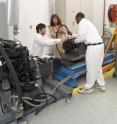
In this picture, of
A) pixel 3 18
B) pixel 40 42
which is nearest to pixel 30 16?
pixel 3 18

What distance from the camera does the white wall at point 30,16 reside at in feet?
16.6

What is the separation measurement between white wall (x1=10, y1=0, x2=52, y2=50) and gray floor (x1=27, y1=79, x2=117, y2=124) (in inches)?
91.8

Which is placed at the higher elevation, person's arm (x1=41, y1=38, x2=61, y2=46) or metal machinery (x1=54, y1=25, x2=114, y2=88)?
person's arm (x1=41, y1=38, x2=61, y2=46)

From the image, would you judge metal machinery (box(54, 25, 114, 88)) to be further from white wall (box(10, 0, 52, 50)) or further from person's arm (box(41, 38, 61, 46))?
white wall (box(10, 0, 52, 50))

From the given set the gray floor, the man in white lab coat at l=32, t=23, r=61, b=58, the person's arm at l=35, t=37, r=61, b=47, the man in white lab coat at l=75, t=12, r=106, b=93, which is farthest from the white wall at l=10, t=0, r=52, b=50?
the gray floor

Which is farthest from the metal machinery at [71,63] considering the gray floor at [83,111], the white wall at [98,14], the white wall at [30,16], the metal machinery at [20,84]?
the white wall at [98,14]

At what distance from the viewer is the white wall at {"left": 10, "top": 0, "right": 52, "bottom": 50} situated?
505 centimetres

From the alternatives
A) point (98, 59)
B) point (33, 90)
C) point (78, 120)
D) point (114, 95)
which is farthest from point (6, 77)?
point (114, 95)

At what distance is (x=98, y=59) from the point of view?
349 centimetres

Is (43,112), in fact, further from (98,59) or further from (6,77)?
(98,59)

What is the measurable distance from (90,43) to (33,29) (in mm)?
2279

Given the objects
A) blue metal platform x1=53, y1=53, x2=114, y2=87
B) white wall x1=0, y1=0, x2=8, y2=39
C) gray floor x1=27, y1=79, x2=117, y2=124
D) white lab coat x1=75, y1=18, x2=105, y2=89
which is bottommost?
gray floor x1=27, y1=79, x2=117, y2=124

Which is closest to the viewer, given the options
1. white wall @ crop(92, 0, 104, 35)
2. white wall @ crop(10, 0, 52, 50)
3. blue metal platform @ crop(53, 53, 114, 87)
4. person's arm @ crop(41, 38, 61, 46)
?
person's arm @ crop(41, 38, 61, 46)

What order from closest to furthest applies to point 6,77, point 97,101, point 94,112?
point 6,77
point 94,112
point 97,101
